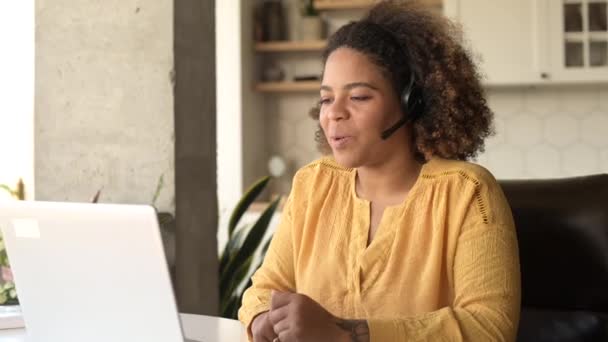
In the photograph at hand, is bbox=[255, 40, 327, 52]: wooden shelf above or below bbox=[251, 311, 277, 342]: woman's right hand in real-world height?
above

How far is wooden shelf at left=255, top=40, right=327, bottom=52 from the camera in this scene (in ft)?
14.3

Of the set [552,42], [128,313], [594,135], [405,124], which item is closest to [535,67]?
[552,42]

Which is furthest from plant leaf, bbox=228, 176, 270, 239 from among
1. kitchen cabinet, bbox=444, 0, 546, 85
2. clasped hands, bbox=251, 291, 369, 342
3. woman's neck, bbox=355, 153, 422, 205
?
kitchen cabinet, bbox=444, 0, 546, 85

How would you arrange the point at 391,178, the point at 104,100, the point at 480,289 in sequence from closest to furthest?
the point at 480,289
the point at 391,178
the point at 104,100

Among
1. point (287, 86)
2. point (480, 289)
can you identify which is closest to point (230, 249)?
point (480, 289)

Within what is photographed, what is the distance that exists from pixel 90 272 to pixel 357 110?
0.59 meters

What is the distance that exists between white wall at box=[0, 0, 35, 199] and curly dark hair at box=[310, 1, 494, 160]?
2.65 m

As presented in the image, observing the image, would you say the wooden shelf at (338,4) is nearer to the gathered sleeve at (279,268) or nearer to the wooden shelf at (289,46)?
the wooden shelf at (289,46)

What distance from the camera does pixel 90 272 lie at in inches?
41.8

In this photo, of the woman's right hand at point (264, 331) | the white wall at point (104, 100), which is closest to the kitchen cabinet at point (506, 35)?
the white wall at point (104, 100)

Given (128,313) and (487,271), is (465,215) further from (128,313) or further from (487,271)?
(128,313)

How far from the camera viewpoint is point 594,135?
13.8 feet

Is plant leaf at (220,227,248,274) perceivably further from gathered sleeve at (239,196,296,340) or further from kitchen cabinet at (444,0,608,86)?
kitchen cabinet at (444,0,608,86)

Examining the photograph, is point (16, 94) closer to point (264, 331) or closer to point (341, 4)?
point (341, 4)
